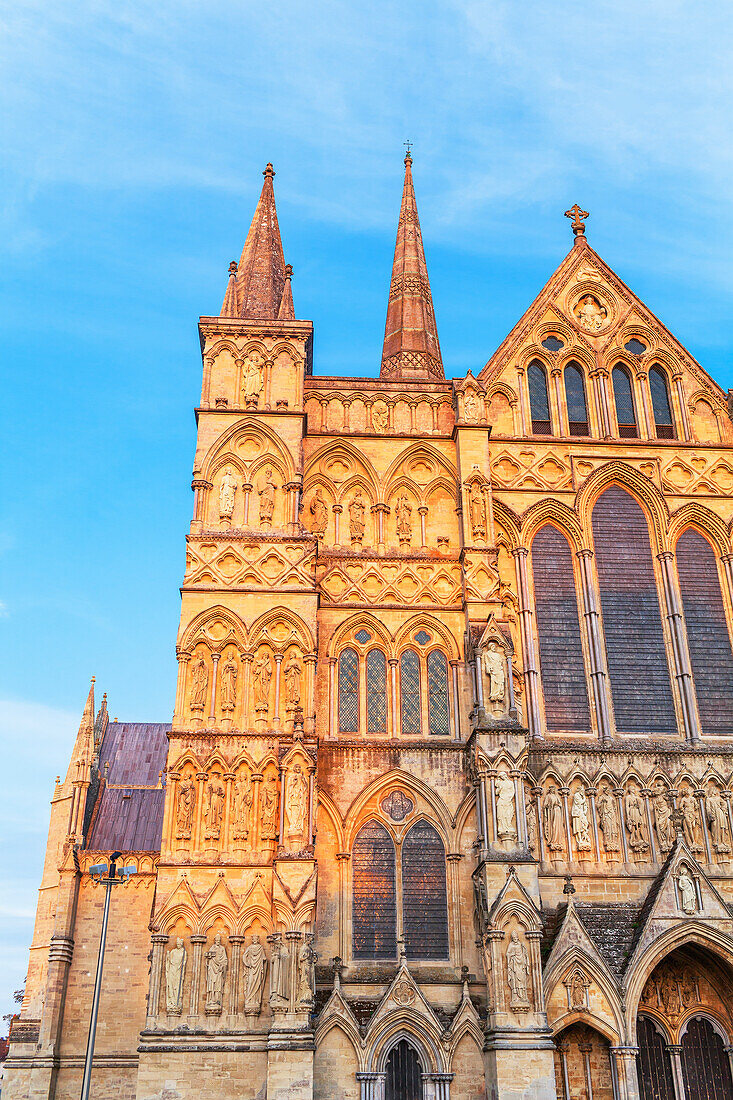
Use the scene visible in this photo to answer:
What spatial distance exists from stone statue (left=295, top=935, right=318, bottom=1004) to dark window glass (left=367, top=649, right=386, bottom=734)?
5.24 metres

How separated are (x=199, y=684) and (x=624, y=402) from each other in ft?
45.9

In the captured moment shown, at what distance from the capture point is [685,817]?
23.3 meters

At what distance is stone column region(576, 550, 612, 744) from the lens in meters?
24.7

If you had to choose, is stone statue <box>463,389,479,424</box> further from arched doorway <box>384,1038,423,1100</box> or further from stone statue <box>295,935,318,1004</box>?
arched doorway <box>384,1038,423,1100</box>

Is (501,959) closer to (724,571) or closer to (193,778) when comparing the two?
(193,778)

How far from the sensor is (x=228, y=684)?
23.7m

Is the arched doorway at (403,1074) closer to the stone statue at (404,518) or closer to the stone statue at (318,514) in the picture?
the stone statue at (404,518)

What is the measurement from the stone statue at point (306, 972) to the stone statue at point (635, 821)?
739 centimetres

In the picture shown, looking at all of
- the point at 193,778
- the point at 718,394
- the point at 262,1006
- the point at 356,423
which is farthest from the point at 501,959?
the point at 718,394

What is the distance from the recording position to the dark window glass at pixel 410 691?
24469 mm

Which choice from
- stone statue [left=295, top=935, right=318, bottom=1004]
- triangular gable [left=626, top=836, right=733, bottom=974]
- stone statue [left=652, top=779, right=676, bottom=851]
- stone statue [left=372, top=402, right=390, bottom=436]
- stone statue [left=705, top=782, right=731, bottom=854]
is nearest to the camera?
stone statue [left=295, top=935, right=318, bottom=1004]

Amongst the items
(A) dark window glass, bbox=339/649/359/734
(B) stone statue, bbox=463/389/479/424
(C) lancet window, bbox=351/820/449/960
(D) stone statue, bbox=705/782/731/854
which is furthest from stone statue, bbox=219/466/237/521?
(D) stone statue, bbox=705/782/731/854

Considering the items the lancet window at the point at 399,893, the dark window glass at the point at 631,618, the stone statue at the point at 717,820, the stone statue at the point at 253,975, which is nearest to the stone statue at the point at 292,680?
the lancet window at the point at 399,893

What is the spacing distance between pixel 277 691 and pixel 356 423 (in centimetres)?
790
